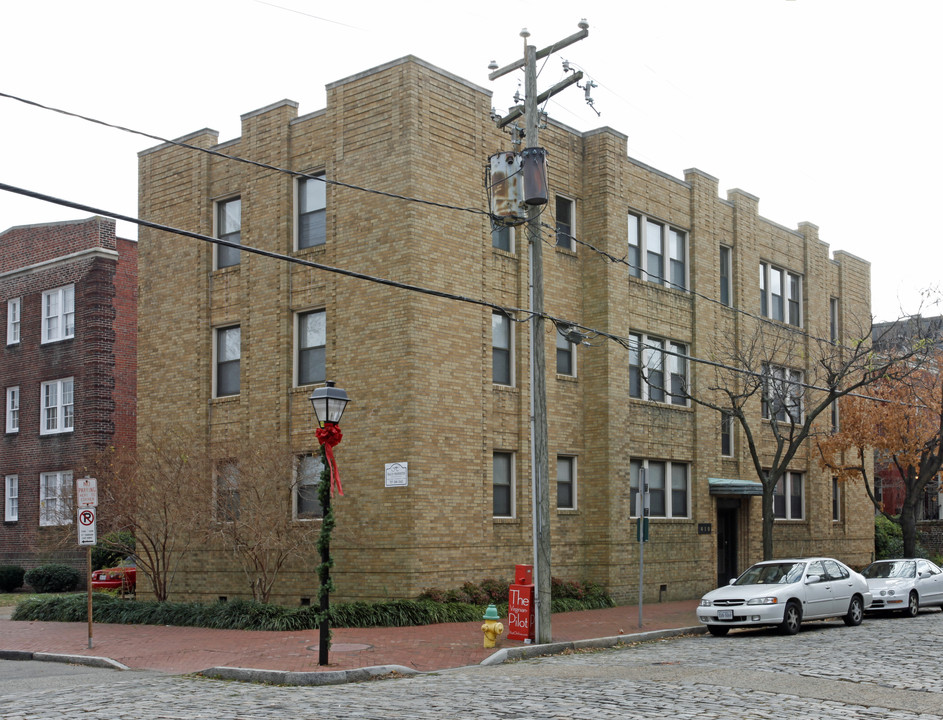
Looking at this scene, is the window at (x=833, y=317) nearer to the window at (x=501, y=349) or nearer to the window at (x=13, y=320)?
the window at (x=501, y=349)

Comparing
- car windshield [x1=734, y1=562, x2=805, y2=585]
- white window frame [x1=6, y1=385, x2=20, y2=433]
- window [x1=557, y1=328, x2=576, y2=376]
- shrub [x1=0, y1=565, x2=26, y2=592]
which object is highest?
window [x1=557, y1=328, x2=576, y2=376]

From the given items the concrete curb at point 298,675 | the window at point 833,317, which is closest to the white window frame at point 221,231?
the concrete curb at point 298,675

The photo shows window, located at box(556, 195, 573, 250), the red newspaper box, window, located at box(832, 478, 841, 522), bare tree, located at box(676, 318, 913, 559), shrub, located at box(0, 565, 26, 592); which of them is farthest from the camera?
window, located at box(832, 478, 841, 522)

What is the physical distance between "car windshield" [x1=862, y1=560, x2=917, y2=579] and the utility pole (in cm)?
1050

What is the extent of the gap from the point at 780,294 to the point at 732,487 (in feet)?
24.7

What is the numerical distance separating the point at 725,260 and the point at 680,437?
19.4 ft

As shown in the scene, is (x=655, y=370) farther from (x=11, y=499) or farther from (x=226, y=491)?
(x=11, y=499)

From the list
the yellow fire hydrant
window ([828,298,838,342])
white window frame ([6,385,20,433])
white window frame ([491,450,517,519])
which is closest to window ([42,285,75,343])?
white window frame ([6,385,20,433])

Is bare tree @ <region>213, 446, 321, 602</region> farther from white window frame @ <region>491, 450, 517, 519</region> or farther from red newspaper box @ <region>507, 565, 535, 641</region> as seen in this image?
red newspaper box @ <region>507, 565, 535, 641</region>

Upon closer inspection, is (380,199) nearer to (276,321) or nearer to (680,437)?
(276,321)

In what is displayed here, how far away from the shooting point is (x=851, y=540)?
3662cm

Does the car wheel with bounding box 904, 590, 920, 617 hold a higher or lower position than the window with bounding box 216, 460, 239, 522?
lower

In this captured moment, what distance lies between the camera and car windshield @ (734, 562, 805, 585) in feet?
67.2

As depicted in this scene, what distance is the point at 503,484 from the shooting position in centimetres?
2428
